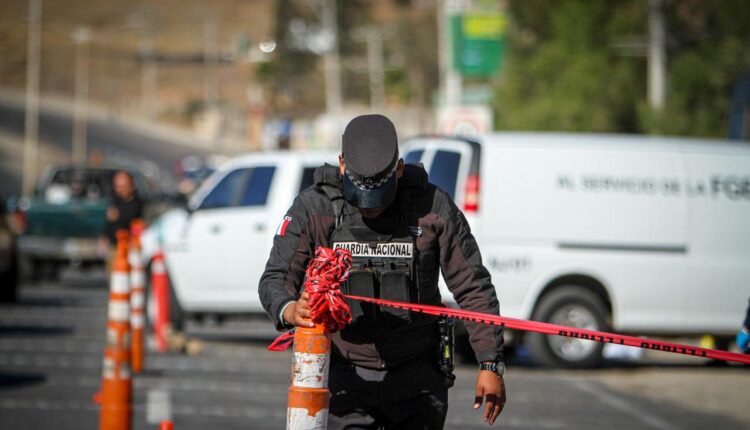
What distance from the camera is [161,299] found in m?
14.0

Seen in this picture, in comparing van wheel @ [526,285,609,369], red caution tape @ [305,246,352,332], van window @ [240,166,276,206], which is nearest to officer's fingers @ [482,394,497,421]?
red caution tape @ [305,246,352,332]

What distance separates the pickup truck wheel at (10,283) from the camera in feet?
64.4

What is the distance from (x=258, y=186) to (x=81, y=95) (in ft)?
397

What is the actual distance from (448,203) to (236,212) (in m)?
10.1

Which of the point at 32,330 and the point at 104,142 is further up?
the point at 104,142

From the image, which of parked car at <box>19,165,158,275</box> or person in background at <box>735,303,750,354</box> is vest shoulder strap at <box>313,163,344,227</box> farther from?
parked car at <box>19,165,158,275</box>

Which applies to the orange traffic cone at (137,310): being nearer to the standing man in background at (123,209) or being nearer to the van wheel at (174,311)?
the van wheel at (174,311)

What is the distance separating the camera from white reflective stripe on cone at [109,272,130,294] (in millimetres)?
8578

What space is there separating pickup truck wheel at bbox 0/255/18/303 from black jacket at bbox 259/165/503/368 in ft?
51.3

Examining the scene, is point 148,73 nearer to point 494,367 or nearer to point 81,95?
point 81,95

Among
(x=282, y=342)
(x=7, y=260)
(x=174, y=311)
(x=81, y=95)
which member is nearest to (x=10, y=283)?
(x=7, y=260)

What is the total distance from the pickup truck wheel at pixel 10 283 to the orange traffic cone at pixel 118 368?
11.4 m

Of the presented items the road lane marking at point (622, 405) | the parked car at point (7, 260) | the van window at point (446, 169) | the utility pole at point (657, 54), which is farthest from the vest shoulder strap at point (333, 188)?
the utility pole at point (657, 54)

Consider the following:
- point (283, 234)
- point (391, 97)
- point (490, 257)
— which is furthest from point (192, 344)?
point (391, 97)
